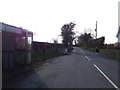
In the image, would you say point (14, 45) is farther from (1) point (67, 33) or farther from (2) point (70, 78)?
(1) point (67, 33)

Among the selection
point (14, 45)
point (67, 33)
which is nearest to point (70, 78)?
point (14, 45)

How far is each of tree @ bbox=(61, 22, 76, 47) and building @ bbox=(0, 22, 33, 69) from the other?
2250 inches

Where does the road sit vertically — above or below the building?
below

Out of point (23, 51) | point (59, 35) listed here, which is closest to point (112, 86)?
point (23, 51)

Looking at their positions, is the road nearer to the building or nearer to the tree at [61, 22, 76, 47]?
the building

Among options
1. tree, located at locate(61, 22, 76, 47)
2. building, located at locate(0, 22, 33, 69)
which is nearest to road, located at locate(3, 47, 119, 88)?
building, located at locate(0, 22, 33, 69)

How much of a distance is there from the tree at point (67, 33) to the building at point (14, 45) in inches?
2250

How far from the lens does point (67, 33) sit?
271 feet

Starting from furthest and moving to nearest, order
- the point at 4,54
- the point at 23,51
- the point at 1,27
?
1. the point at 23,51
2. the point at 4,54
3. the point at 1,27

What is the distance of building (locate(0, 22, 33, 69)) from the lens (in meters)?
17.2

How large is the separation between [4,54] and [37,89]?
25.2 feet

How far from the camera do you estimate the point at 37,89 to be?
1045cm

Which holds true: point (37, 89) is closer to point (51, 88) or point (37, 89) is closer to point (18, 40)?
point (51, 88)

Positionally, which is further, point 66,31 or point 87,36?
point 87,36
